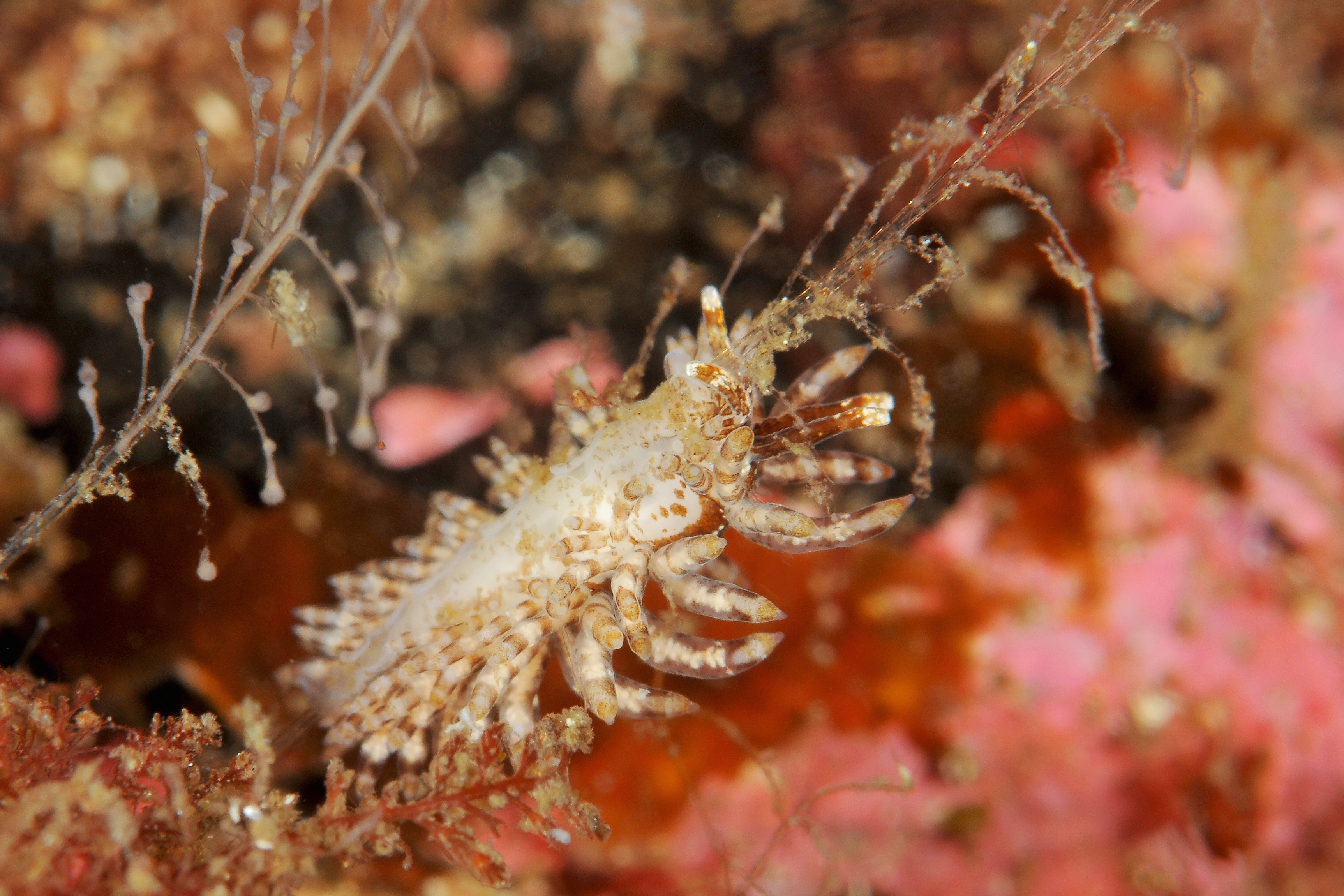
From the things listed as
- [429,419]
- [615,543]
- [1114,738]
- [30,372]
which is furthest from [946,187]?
[30,372]

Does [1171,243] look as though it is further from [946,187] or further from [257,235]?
[257,235]

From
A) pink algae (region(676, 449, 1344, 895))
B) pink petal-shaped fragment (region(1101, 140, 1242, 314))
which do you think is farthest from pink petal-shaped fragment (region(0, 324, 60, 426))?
pink petal-shaped fragment (region(1101, 140, 1242, 314))

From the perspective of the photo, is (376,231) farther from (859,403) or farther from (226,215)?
(859,403)

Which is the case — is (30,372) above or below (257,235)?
below

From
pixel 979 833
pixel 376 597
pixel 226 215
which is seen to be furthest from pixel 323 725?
pixel 979 833

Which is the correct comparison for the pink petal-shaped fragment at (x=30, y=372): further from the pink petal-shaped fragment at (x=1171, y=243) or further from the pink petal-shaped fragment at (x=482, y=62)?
the pink petal-shaped fragment at (x=1171, y=243)

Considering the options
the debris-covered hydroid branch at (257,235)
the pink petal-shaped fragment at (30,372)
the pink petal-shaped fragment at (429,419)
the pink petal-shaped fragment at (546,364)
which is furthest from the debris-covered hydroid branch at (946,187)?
the pink petal-shaped fragment at (30,372)
